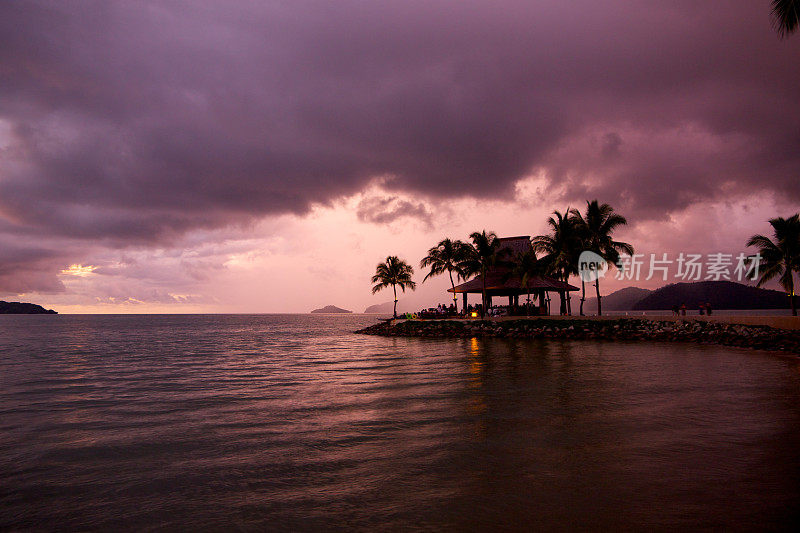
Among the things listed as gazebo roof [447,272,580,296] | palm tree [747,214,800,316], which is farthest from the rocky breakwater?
palm tree [747,214,800,316]

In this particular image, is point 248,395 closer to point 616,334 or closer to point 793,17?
point 793,17

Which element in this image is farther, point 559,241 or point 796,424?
point 559,241

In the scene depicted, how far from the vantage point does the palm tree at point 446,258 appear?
48.0 meters

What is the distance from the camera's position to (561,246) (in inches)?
1689

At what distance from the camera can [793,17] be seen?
46.7 feet

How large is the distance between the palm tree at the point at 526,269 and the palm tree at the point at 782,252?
17.6 m

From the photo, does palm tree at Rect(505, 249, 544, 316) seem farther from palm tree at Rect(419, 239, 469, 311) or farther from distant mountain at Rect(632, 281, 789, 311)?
distant mountain at Rect(632, 281, 789, 311)

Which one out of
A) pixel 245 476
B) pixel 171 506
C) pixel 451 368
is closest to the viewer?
pixel 171 506

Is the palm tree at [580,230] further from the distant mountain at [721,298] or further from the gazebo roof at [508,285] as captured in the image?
the distant mountain at [721,298]

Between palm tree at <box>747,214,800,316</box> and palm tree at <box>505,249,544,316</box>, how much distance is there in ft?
57.6

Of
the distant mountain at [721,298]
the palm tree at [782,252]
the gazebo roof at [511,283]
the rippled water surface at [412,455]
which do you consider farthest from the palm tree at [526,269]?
the distant mountain at [721,298]

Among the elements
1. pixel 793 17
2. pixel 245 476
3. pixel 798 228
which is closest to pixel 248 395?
pixel 245 476

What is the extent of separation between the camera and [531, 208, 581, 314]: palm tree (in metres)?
42.4

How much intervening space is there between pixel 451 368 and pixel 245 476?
1312 cm
